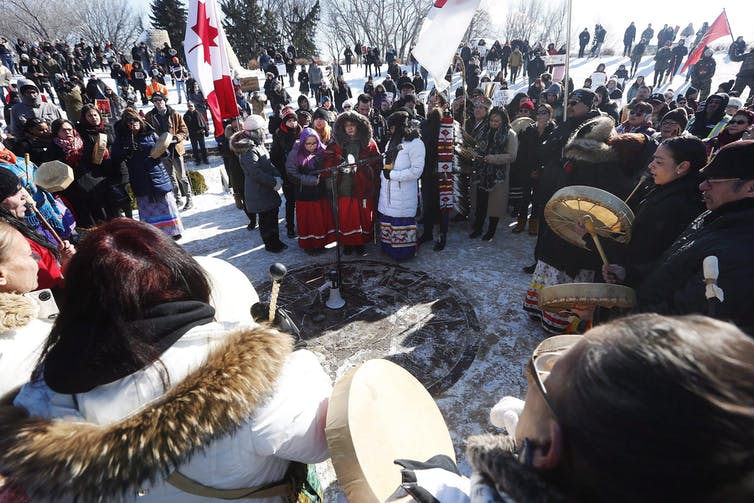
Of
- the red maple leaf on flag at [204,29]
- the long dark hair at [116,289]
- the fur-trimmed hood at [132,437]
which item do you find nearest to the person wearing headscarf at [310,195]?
the red maple leaf on flag at [204,29]

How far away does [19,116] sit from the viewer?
7.44m

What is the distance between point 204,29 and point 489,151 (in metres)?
3.93

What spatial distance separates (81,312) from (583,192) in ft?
8.38

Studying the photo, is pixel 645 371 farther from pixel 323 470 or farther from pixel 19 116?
pixel 19 116

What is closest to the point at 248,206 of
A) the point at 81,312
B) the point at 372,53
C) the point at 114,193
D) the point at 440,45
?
the point at 114,193

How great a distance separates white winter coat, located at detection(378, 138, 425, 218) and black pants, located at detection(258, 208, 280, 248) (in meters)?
1.61

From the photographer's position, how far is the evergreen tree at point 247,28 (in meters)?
26.5

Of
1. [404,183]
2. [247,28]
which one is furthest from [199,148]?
[247,28]

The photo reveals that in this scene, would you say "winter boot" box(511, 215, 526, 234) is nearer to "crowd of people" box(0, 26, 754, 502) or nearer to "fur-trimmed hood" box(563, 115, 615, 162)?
"fur-trimmed hood" box(563, 115, 615, 162)

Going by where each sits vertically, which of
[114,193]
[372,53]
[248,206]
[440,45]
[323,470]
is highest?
[372,53]

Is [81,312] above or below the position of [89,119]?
below

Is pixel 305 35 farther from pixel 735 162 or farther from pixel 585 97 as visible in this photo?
pixel 735 162

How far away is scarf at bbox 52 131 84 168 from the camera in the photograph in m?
4.66

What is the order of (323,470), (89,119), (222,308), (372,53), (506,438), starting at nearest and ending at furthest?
1. (506,438)
2. (222,308)
3. (323,470)
4. (89,119)
5. (372,53)
